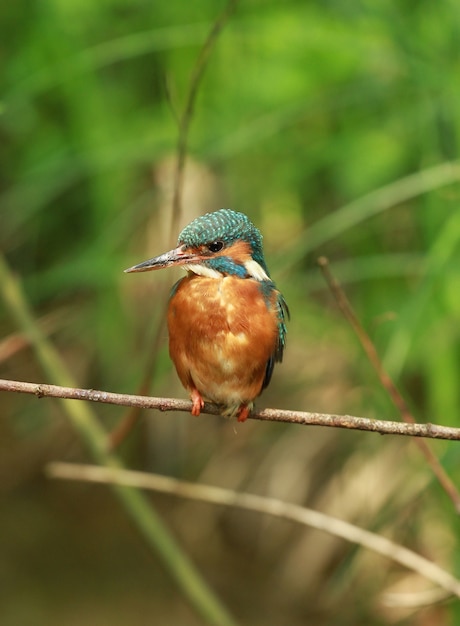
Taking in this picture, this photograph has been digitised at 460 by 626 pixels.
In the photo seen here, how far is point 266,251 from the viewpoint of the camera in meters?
4.39

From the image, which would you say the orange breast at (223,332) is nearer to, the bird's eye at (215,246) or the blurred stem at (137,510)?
the bird's eye at (215,246)

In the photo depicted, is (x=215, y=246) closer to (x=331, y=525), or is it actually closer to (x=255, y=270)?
(x=255, y=270)

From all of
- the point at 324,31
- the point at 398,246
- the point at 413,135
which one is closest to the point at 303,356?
the point at 398,246

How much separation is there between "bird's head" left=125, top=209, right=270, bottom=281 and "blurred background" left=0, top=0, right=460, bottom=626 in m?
0.71

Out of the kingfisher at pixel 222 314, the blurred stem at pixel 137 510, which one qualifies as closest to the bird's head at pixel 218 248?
the kingfisher at pixel 222 314

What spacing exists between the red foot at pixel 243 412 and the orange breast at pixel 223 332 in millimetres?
27

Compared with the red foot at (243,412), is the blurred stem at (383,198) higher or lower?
higher

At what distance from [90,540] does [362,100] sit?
2.74 meters

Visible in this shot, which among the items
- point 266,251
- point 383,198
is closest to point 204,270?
point 383,198

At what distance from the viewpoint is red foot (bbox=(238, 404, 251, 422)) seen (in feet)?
7.36

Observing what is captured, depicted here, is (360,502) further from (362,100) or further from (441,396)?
(362,100)

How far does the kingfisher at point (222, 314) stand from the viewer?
220 cm

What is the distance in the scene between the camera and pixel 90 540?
5020 millimetres

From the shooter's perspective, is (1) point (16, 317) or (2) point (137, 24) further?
(2) point (137, 24)
